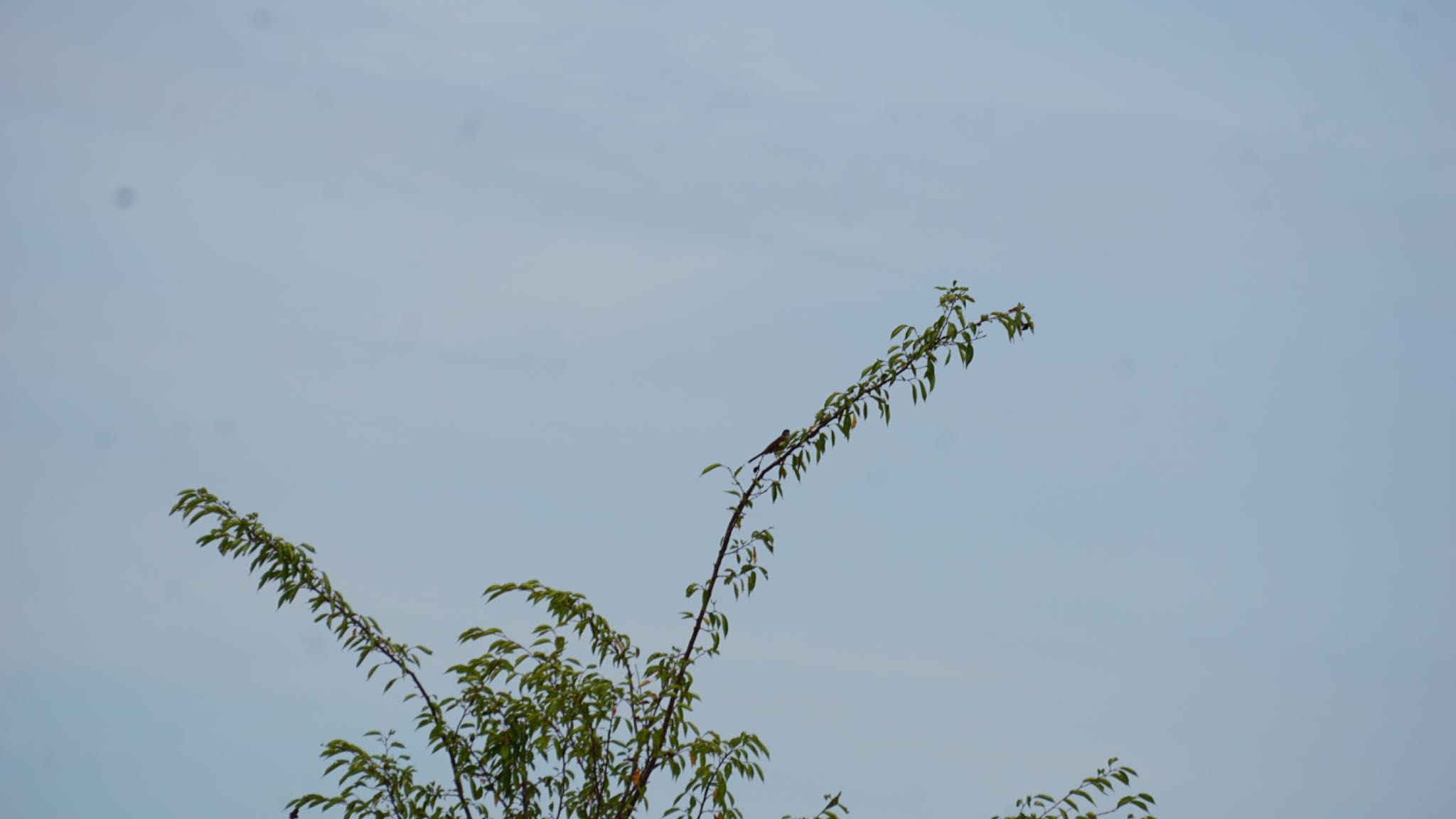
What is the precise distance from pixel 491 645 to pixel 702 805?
1.12 metres

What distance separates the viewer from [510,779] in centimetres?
580

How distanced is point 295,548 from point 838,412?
235 cm

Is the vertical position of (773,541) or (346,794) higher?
(773,541)

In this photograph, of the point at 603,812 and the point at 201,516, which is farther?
the point at 201,516

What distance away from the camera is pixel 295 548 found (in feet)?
19.2

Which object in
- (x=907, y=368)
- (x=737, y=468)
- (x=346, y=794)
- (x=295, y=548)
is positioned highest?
(x=907, y=368)

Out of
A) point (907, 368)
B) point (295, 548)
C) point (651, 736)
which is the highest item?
point (907, 368)

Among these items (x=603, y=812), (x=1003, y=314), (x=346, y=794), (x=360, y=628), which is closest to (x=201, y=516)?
(x=360, y=628)

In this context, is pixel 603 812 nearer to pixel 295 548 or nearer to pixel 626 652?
pixel 626 652

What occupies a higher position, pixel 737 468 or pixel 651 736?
pixel 737 468

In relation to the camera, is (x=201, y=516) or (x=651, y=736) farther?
(x=201, y=516)

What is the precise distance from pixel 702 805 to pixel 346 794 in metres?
1.51

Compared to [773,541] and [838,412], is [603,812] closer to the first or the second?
[773,541]

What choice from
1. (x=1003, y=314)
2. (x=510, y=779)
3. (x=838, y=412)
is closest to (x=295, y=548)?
(x=510, y=779)
